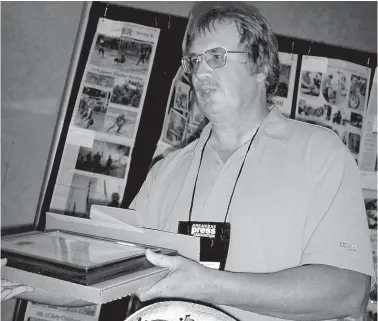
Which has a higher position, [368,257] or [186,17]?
[186,17]

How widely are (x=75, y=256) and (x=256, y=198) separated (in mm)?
497

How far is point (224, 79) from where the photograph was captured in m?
1.07

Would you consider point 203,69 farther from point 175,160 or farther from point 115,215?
point 115,215

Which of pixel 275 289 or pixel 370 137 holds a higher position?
pixel 370 137

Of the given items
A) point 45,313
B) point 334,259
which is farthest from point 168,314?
point 45,313

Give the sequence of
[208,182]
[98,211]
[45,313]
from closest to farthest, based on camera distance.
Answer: [98,211], [208,182], [45,313]

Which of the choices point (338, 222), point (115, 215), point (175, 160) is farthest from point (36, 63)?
point (338, 222)

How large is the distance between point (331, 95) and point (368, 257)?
111cm

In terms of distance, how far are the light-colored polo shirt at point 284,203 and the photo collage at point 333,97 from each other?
74 centimetres

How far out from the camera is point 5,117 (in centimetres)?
176

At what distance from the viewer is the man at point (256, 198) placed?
2.46ft

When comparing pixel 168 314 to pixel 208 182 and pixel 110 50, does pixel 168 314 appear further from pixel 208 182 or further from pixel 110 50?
pixel 110 50

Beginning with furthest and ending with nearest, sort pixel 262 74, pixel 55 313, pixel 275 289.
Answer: pixel 55 313 → pixel 262 74 → pixel 275 289

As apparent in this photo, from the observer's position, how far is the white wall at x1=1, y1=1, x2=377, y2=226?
173 centimetres
